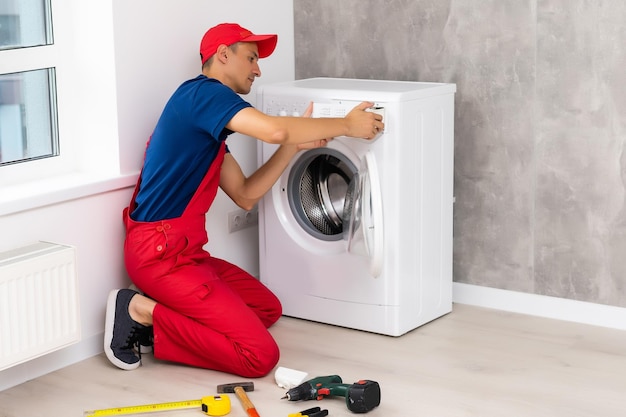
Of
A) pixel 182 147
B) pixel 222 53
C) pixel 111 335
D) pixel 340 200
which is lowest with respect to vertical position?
pixel 111 335

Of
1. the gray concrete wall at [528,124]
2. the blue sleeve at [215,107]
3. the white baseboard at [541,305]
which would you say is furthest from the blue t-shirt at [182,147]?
the white baseboard at [541,305]

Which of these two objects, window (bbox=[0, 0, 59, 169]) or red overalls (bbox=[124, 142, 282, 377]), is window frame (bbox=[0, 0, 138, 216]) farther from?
red overalls (bbox=[124, 142, 282, 377])

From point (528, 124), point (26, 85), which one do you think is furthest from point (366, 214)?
point (26, 85)

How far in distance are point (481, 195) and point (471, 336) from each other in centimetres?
58

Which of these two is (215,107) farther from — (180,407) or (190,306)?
(180,407)

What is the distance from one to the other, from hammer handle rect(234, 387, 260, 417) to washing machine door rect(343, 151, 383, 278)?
65cm

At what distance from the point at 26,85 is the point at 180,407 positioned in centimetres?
122

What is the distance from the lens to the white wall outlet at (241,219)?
3712 mm

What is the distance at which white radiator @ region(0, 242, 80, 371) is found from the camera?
8.82 ft

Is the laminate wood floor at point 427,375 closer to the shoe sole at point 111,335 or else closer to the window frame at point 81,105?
the shoe sole at point 111,335

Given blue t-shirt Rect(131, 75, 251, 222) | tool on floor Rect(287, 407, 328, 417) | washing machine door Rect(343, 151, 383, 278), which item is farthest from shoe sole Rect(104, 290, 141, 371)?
washing machine door Rect(343, 151, 383, 278)

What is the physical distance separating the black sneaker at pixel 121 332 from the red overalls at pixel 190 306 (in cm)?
8

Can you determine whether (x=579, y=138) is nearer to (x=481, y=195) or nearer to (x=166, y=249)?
(x=481, y=195)

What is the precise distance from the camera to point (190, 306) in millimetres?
3041
